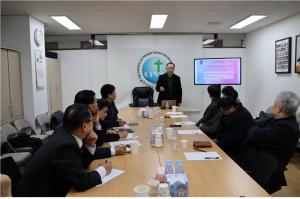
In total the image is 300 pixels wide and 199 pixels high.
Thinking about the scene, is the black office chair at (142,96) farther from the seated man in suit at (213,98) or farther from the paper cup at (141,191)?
the paper cup at (141,191)

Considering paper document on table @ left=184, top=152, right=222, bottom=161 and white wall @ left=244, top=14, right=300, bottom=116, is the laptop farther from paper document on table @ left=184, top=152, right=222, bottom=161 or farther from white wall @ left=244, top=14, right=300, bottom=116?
paper document on table @ left=184, top=152, right=222, bottom=161

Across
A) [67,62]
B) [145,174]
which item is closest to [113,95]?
[145,174]

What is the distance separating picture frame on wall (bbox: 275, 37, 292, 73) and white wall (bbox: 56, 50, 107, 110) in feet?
13.8

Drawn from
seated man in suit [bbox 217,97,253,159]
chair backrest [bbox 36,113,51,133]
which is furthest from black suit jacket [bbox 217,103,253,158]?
chair backrest [bbox 36,113,51,133]

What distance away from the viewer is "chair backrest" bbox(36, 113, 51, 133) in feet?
17.4

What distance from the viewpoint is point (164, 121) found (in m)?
4.37

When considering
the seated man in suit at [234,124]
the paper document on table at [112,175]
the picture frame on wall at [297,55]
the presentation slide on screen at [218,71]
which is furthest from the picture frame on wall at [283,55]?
the paper document on table at [112,175]

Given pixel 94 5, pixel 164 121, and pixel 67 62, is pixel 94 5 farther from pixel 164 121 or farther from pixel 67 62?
pixel 67 62

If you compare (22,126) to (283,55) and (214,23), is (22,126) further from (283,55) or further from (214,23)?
(283,55)

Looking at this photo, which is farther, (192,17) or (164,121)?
(192,17)

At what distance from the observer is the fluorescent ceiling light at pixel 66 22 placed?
5469mm

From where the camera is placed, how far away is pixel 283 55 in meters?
5.76

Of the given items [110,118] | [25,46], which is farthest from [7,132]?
[25,46]

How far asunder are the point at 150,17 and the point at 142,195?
444 centimetres
